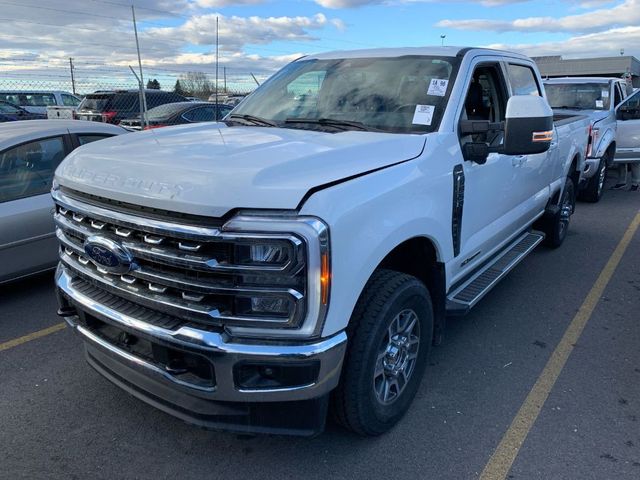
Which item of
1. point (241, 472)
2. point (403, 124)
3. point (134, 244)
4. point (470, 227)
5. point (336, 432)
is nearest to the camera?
point (134, 244)

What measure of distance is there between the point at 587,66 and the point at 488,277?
6113cm

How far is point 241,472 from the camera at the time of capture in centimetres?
270

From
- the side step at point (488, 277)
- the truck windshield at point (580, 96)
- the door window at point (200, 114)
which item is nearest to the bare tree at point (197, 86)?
the door window at point (200, 114)

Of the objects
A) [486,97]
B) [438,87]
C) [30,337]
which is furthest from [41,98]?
[438,87]

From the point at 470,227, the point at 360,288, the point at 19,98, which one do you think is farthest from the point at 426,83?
the point at 19,98

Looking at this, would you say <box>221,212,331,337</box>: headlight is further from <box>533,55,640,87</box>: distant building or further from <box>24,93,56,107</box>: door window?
<box>533,55,640,87</box>: distant building

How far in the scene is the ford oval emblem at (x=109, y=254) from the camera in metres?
2.46

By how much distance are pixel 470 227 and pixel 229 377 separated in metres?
2.06

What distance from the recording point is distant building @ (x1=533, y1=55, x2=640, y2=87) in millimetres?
52719

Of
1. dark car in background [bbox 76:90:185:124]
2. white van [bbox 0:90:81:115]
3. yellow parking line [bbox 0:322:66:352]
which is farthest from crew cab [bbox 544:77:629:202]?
white van [bbox 0:90:81:115]

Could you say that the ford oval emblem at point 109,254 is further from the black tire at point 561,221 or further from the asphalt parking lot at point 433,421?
the black tire at point 561,221

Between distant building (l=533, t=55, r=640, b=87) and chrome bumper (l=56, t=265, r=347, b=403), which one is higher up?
distant building (l=533, t=55, r=640, b=87)

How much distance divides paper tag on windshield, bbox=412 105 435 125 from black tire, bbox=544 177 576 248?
340 centimetres

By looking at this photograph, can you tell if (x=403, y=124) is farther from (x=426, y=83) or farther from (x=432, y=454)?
(x=432, y=454)
